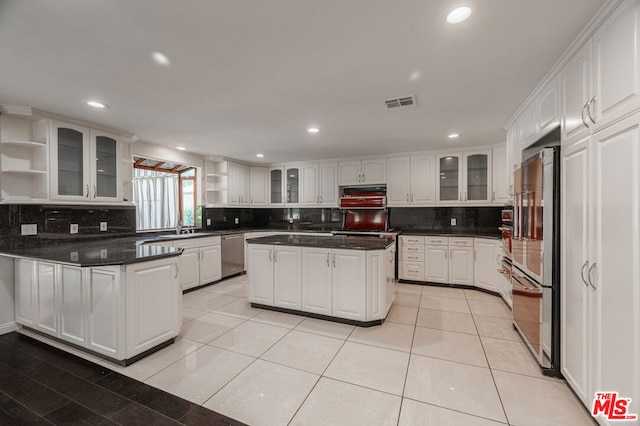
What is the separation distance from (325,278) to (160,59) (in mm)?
2470

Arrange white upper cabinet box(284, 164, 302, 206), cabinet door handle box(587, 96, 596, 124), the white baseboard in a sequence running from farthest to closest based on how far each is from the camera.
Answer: white upper cabinet box(284, 164, 302, 206)
the white baseboard
cabinet door handle box(587, 96, 596, 124)

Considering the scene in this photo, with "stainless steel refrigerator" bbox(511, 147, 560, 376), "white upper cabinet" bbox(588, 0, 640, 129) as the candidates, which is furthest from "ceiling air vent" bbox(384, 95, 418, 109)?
"white upper cabinet" bbox(588, 0, 640, 129)

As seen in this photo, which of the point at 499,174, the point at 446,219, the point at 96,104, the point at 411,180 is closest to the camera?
the point at 96,104

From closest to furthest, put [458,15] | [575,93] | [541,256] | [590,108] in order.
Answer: [458,15], [590,108], [575,93], [541,256]

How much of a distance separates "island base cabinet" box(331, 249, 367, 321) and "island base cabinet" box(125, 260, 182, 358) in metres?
1.59

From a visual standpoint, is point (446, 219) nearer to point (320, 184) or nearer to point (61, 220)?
point (320, 184)

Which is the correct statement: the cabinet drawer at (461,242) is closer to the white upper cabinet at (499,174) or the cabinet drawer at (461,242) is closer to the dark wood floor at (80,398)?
the white upper cabinet at (499,174)

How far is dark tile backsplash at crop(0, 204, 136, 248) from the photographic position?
288 cm

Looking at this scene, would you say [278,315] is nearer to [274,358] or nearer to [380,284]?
[274,358]

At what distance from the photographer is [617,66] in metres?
1.38

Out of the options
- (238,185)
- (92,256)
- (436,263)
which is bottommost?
(436,263)

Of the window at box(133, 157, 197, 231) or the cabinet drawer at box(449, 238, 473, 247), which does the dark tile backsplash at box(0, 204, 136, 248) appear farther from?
the cabinet drawer at box(449, 238, 473, 247)

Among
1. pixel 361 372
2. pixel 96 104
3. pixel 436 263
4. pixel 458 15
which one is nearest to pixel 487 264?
pixel 436 263

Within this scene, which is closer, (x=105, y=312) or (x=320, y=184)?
(x=105, y=312)
